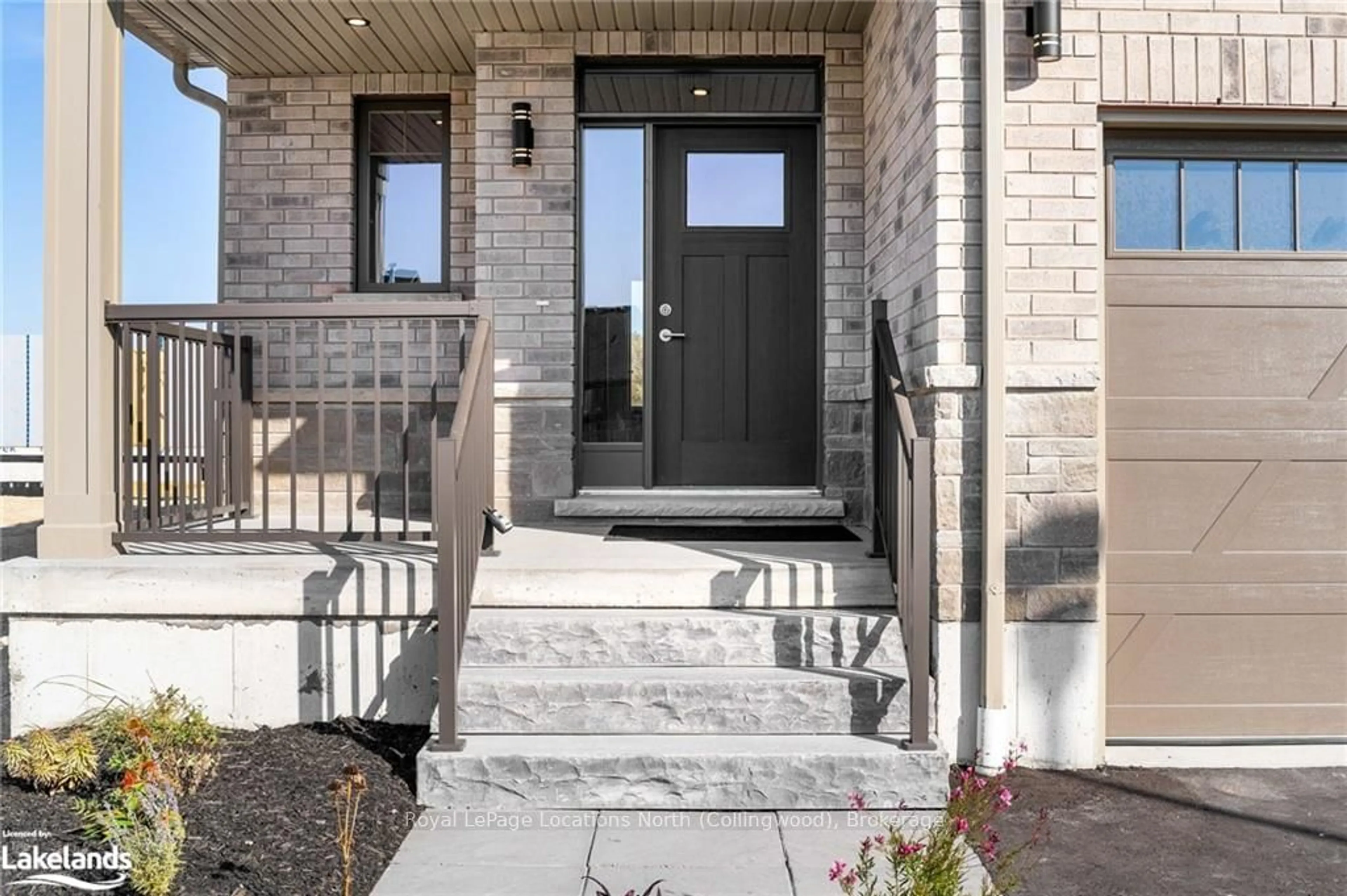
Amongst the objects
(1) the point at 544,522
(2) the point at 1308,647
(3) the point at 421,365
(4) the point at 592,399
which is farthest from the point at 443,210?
(2) the point at 1308,647

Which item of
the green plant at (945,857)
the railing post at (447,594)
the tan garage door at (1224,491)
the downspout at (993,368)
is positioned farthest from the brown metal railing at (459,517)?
the tan garage door at (1224,491)

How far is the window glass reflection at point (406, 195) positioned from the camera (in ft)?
20.0

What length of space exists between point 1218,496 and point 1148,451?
330 millimetres

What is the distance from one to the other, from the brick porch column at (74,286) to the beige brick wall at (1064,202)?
345 centimetres

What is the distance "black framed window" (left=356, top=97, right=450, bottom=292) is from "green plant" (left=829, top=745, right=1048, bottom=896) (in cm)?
442

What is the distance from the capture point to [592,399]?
554 cm

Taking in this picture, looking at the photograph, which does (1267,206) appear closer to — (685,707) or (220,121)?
(685,707)

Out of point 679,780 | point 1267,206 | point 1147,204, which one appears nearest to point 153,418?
point 679,780

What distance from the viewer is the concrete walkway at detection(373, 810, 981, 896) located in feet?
8.69

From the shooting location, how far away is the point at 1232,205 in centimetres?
389

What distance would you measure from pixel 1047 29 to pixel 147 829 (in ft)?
12.5

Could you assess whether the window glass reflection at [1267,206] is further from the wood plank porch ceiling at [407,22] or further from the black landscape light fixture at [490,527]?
the black landscape light fixture at [490,527]

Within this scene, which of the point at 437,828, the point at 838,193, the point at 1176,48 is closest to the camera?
the point at 437,828

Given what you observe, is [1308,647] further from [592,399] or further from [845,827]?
[592,399]
